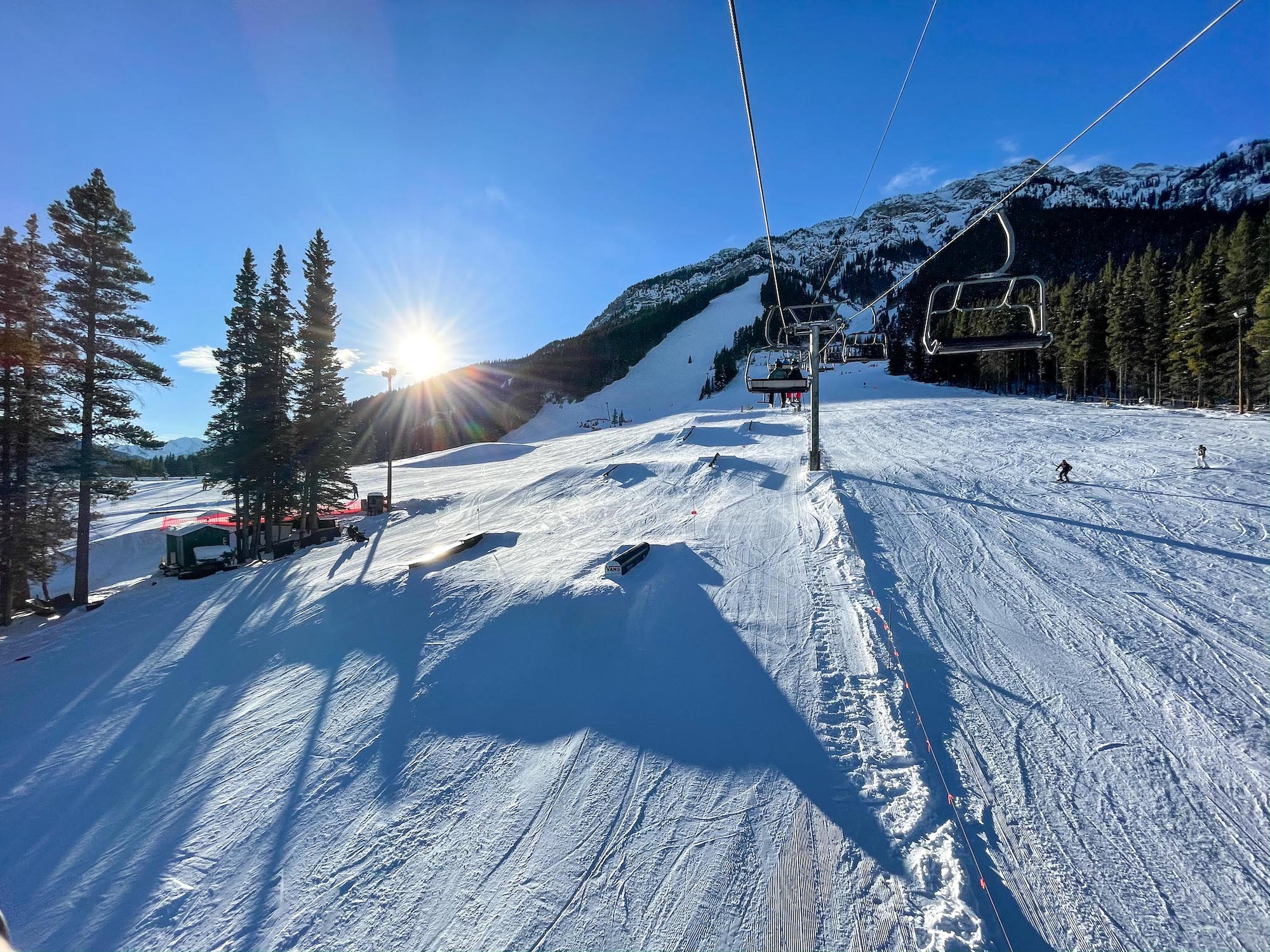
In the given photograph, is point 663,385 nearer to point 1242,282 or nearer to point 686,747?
point 1242,282

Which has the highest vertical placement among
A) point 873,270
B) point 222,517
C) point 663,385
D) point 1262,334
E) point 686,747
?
point 873,270

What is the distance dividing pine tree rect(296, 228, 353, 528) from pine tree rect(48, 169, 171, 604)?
8.35 metres

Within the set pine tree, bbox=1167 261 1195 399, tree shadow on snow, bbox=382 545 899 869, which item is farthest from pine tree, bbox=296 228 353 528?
pine tree, bbox=1167 261 1195 399

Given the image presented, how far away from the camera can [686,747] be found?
20.4 feet

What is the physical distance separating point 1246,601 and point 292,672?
17.9 meters

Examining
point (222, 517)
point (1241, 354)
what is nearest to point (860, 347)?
point (222, 517)

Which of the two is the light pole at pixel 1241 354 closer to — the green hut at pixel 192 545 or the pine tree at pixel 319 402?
the pine tree at pixel 319 402

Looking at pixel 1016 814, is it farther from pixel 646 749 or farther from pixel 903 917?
pixel 646 749

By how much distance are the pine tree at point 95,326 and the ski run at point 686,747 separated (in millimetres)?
4031

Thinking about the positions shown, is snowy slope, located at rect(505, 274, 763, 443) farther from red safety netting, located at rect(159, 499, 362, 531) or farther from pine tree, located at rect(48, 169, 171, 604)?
pine tree, located at rect(48, 169, 171, 604)

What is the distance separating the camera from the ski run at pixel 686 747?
441 cm

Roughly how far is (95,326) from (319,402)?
9.85 meters

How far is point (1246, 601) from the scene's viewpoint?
8727 millimetres

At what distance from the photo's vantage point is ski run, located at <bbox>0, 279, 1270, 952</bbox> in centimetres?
441
